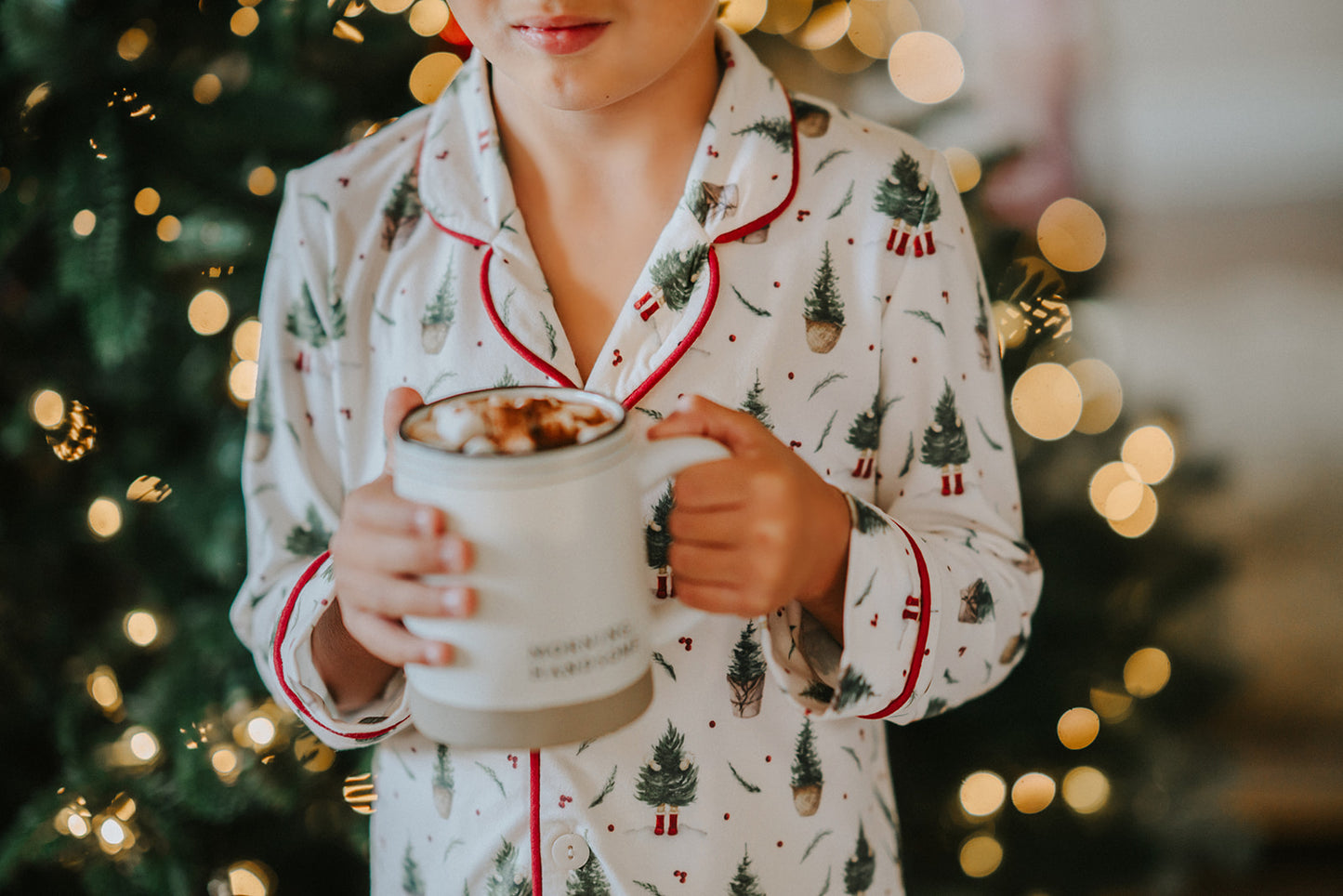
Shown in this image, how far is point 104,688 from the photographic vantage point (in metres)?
0.98

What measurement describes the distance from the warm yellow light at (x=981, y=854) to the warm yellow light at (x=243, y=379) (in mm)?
938

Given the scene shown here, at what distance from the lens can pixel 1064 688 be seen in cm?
A: 110

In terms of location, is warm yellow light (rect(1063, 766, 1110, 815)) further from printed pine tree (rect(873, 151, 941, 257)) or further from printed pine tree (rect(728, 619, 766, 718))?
printed pine tree (rect(873, 151, 941, 257))

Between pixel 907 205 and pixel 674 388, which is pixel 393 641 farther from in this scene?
pixel 907 205

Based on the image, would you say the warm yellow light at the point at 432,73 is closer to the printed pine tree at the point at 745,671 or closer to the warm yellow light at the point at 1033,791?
the printed pine tree at the point at 745,671

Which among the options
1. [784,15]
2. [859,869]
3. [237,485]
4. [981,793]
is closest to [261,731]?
[237,485]

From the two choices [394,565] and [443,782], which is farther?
[443,782]

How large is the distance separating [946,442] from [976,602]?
4.6 inches

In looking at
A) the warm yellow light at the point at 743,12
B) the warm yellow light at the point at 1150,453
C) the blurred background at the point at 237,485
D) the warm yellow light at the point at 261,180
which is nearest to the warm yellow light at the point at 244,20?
the blurred background at the point at 237,485

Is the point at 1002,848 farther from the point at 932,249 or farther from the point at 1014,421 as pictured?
the point at 932,249

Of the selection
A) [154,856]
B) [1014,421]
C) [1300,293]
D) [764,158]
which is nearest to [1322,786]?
[1300,293]

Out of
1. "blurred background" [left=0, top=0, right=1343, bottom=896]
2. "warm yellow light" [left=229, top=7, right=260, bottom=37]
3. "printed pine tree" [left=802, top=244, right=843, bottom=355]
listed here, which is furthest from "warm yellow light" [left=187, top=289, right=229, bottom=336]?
"printed pine tree" [left=802, top=244, right=843, bottom=355]

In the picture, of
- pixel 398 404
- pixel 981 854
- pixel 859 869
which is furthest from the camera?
pixel 981 854

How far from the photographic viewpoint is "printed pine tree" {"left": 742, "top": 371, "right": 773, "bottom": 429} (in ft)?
2.31
